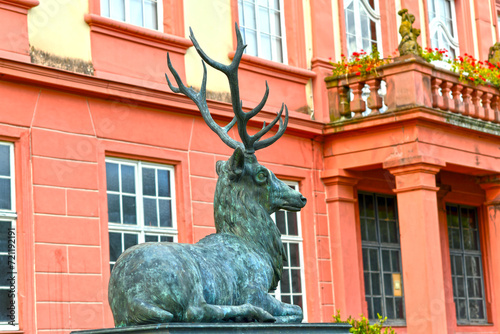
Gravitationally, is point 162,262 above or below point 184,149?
below

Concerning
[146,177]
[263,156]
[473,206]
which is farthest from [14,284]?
[473,206]

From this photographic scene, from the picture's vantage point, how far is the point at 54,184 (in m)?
11.1

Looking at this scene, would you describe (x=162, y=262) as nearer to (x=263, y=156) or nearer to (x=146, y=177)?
(x=146, y=177)

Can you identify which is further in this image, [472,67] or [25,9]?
[472,67]

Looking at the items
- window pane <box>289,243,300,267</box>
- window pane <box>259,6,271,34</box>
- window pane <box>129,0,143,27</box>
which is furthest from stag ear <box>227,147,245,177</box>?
window pane <box>259,6,271,34</box>

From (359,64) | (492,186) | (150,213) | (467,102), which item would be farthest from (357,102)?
(150,213)

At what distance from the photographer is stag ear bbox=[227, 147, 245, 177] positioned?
5.69m

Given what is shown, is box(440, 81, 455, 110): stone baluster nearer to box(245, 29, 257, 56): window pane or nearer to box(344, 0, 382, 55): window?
box(344, 0, 382, 55): window

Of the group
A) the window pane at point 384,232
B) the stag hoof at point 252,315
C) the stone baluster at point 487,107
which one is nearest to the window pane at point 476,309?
the window pane at point 384,232

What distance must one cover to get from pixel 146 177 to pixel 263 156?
7.24 feet

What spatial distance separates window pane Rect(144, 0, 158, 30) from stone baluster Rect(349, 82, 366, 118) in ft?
10.6

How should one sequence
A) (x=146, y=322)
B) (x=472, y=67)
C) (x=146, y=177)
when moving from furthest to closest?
(x=472, y=67) → (x=146, y=177) → (x=146, y=322)

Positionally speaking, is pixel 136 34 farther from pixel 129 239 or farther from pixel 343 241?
pixel 343 241

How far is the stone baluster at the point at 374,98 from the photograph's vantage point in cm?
1423
